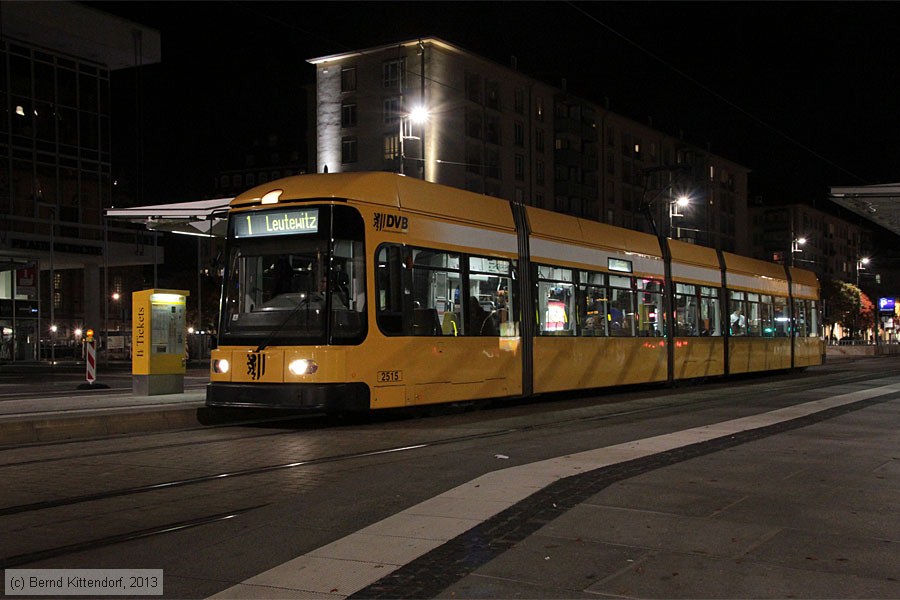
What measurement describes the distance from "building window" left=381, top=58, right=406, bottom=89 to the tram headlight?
51751mm

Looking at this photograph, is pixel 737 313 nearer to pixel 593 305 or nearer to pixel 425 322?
pixel 593 305

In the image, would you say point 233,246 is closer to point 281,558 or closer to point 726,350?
point 281,558

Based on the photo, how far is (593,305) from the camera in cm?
1956

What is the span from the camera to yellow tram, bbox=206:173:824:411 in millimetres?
13070

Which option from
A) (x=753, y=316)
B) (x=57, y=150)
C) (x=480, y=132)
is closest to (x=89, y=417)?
(x=753, y=316)

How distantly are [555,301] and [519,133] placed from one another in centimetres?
5390

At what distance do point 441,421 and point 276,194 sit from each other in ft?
15.0

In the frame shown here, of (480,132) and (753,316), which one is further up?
(480,132)

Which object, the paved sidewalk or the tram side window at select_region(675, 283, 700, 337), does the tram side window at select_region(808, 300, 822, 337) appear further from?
the paved sidewalk

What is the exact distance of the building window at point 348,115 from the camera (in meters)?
65.6

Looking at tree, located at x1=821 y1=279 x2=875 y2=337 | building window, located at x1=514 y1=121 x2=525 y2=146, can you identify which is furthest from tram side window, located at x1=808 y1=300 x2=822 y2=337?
tree, located at x1=821 y1=279 x2=875 y2=337

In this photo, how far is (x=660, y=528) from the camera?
6660mm

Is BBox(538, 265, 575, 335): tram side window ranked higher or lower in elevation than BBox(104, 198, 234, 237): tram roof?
lower

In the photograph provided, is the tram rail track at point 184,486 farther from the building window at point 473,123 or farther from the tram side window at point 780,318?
the building window at point 473,123
